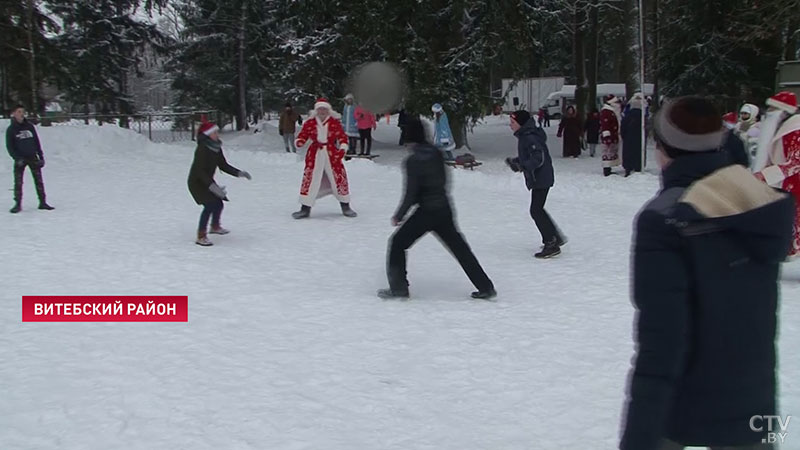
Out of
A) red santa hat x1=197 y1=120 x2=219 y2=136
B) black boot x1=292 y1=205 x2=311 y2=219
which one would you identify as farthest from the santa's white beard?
black boot x1=292 y1=205 x2=311 y2=219

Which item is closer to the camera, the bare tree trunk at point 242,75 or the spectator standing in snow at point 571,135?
the spectator standing in snow at point 571,135

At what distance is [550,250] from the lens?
8.80 m

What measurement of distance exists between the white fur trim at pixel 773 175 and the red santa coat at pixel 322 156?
6282mm

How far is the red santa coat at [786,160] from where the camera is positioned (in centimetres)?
678

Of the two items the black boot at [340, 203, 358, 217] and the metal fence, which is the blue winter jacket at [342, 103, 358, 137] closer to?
the metal fence

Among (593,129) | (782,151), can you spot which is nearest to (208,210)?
(782,151)

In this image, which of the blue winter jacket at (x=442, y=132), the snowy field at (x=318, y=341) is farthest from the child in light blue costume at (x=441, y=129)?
the snowy field at (x=318, y=341)

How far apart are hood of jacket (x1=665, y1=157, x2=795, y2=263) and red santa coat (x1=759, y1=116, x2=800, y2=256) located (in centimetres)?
514

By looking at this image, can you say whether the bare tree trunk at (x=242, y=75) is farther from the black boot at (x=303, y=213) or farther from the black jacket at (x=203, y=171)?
the black jacket at (x=203, y=171)

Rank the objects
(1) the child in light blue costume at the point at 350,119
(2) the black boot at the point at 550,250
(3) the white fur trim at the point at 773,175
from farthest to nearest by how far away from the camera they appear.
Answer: (1) the child in light blue costume at the point at 350,119 < (2) the black boot at the point at 550,250 < (3) the white fur trim at the point at 773,175

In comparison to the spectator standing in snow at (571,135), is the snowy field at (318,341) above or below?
below

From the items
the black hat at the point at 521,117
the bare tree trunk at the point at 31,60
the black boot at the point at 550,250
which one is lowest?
the black boot at the point at 550,250

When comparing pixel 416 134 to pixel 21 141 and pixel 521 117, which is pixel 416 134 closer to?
pixel 521 117

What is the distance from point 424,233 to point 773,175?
3261 millimetres
